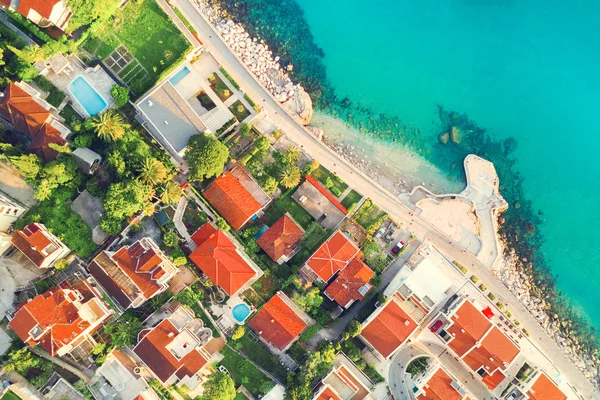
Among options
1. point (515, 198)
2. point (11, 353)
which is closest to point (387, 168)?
point (515, 198)

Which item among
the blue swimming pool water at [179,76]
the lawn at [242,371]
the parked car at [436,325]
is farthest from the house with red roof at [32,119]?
the parked car at [436,325]

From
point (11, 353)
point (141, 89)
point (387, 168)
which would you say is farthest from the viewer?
point (387, 168)

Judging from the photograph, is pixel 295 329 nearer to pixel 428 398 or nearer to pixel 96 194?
pixel 428 398

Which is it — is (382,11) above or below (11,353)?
above

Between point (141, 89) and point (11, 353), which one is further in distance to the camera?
point (141, 89)

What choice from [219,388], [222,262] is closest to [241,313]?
[222,262]
